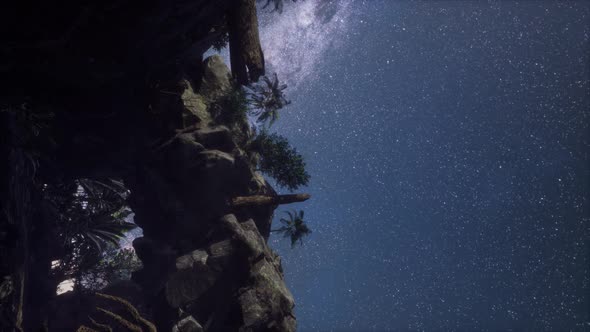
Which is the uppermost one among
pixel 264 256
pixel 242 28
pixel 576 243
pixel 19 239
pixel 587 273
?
pixel 576 243

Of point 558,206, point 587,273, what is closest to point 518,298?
point 587,273

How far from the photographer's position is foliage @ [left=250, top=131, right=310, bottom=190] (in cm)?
1279

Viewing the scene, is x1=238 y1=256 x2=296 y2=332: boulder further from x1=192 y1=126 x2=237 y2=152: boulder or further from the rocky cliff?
x1=192 y1=126 x2=237 y2=152: boulder

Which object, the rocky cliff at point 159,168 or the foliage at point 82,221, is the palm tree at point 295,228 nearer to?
the rocky cliff at point 159,168

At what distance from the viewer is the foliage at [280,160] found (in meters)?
12.8

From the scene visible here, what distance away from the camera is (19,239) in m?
7.45

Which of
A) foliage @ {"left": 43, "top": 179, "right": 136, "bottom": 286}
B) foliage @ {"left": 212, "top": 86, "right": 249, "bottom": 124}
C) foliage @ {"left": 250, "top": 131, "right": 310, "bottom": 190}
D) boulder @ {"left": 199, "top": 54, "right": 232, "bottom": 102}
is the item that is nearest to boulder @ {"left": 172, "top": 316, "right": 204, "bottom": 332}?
foliage @ {"left": 43, "top": 179, "right": 136, "bottom": 286}

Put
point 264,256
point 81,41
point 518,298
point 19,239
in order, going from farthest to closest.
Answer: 1. point 518,298
2. point 264,256
3. point 19,239
4. point 81,41

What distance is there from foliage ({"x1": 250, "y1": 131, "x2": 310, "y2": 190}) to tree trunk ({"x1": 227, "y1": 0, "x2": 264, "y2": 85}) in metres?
3.06

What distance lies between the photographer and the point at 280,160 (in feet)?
42.4

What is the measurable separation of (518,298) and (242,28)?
288 feet

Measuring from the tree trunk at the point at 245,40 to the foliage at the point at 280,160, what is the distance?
306cm

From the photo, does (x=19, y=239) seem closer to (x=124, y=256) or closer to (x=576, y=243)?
(x=124, y=256)

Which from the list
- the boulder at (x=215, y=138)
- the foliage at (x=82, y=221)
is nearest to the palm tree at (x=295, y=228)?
the boulder at (x=215, y=138)
